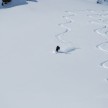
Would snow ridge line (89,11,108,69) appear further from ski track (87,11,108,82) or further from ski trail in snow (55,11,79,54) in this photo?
ski trail in snow (55,11,79,54)

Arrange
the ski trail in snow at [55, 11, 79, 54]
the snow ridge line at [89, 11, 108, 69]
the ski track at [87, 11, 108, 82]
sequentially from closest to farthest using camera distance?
the snow ridge line at [89, 11, 108, 69] < the ski trail in snow at [55, 11, 79, 54] < the ski track at [87, 11, 108, 82]

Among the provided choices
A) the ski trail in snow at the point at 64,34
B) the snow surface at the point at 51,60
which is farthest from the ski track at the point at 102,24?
the ski trail in snow at the point at 64,34

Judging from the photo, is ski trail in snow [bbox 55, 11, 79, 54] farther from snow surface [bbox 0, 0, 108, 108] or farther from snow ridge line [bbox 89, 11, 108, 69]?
snow ridge line [bbox 89, 11, 108, 69]

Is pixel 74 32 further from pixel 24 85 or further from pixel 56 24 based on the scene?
pixel 24 85

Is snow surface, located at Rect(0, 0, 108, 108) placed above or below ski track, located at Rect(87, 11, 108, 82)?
above

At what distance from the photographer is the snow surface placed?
602cm

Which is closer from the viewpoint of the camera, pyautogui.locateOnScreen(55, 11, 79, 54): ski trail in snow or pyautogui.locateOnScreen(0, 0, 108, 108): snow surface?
pyautogui.locateOnScreen(0, 0, 108, 108): snow surface

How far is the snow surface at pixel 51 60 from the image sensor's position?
6.02 metres

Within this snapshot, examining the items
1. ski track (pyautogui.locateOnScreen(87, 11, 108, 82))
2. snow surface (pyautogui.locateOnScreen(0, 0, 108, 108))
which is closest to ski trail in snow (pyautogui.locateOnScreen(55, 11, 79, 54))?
snow surface (pyautogui.locateOnScreen(0, 0, 108, 108))

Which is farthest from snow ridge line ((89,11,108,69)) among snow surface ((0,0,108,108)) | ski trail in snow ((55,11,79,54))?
ski trail in snow ((55,11,79,54))

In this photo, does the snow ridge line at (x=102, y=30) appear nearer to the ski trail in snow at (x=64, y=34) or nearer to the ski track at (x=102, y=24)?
the ski track at (x=102, y=24)

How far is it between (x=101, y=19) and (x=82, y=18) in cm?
96

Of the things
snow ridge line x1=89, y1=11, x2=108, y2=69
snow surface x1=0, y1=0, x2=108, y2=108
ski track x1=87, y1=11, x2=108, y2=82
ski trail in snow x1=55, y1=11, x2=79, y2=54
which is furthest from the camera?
ski track x1=87, y1=11, x2=108, y2=82

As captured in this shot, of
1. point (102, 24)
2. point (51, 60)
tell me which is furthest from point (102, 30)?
point (51, 60)
